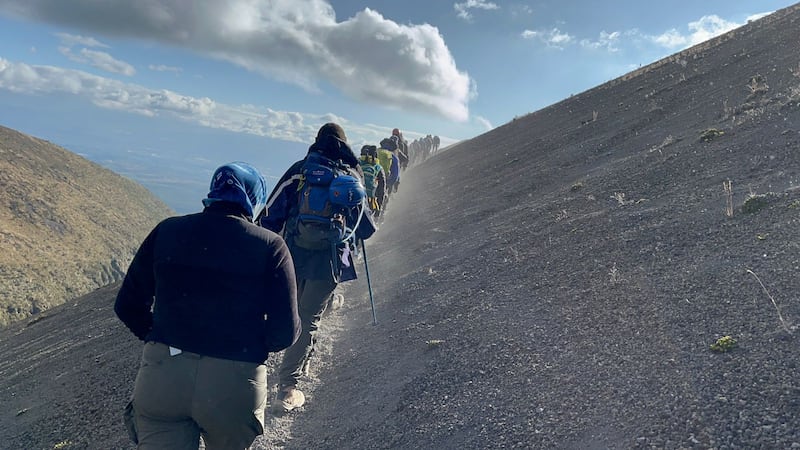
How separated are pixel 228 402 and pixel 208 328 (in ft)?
1.44

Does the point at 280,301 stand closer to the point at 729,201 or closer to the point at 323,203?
the point at 323,203

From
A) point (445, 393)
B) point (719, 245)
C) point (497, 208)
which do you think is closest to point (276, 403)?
point (445, 393)

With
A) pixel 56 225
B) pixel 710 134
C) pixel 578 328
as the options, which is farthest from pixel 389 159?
pixel 56 225

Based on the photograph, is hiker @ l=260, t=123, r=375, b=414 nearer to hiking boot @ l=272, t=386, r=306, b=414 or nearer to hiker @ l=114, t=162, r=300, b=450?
hiking boot @ l=272, t=386, r=306, b=414

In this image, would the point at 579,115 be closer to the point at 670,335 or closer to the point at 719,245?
the point at 719,245

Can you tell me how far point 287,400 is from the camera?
5957 millimetres

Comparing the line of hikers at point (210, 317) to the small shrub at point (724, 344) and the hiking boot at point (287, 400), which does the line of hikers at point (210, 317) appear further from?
the small shrub at point (724, 344)

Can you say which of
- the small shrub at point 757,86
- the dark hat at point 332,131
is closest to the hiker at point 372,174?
the dark hat at point 332,131

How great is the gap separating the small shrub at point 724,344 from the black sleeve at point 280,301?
137 inches

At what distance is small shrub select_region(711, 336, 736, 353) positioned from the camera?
14.0 ft

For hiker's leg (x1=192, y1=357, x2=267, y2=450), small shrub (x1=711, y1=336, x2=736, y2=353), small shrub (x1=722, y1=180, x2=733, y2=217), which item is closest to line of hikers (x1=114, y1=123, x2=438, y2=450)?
hiker's leg (x1=192, y1=357, x2=267, y2=450)

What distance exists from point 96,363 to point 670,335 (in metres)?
9.43

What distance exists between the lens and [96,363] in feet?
31.2

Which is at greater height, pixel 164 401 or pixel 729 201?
pixel 729 201
